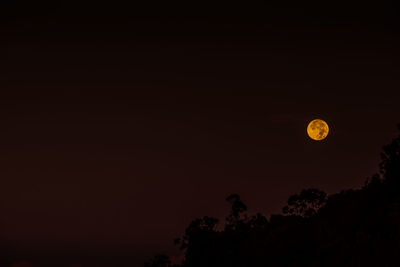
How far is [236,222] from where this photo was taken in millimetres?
75000

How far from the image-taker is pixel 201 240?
68.6 metres

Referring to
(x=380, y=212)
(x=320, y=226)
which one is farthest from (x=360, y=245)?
(x=320, y=226)

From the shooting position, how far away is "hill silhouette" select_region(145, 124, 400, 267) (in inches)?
1957

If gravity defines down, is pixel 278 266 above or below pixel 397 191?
below

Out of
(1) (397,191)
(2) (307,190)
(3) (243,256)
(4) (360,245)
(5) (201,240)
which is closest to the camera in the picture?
(4) (360,245)

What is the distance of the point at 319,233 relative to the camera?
57.0m

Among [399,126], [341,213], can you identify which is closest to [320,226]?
[341,213]

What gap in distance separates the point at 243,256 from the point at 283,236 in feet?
16.8

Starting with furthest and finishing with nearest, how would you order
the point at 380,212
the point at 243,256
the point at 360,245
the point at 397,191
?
1. the point at 243,256
2. the point at 397,191
3. the point at 380,212
4. the point at 360,245

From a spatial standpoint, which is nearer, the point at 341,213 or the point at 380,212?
the point at 380,212

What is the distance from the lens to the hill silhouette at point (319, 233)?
49719mm

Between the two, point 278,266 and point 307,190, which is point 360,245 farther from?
point 307,190

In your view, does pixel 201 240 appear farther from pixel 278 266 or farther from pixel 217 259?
pixel 278 266

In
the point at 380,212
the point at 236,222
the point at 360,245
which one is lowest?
the point at 360,245
